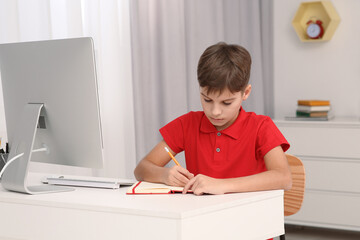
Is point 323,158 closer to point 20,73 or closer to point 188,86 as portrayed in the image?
point 188,86

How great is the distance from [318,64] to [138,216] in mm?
3229

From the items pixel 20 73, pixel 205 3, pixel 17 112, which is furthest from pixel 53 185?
pixel 205 3

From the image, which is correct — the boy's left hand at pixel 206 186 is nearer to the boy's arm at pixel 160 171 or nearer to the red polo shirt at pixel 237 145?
the boy's arm at pixel 160 171

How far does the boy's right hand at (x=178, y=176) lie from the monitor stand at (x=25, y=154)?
326mm

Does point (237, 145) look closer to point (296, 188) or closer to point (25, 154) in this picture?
point (296, 188)

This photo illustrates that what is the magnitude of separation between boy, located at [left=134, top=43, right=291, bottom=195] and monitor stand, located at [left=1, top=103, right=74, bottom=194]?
1.38ft

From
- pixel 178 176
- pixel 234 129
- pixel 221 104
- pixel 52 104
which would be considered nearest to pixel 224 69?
pixel 221 104

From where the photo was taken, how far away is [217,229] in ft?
4.88

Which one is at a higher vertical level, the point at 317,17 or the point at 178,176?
the point at 317,17

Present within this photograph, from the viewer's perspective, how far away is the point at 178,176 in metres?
1.79

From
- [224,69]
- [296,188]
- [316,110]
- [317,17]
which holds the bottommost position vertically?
[296,188]

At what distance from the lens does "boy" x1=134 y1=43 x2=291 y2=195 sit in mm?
1779

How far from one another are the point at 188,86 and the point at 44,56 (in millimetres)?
2090

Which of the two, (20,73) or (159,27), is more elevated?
(159,27)
